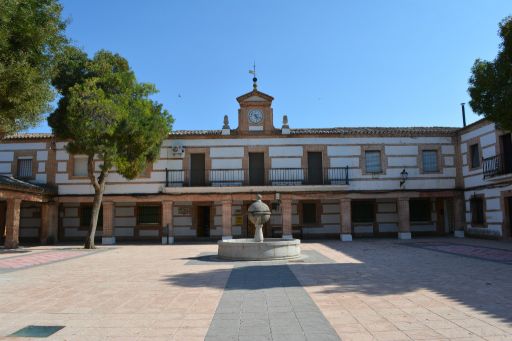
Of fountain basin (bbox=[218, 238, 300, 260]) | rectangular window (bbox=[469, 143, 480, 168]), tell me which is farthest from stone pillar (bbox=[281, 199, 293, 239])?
rectangular window (bbox=[469, 143, 480, 168])

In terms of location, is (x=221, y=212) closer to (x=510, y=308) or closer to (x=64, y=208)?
(x=64, y=208)

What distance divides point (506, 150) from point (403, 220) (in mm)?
5722

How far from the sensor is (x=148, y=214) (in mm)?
23047

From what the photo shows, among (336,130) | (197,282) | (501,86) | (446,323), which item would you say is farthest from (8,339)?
(336,130)

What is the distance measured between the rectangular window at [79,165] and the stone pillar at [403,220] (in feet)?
54.9

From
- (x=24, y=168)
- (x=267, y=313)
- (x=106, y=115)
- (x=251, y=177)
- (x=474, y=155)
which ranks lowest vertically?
(x=267, y=313)

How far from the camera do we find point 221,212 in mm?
22781

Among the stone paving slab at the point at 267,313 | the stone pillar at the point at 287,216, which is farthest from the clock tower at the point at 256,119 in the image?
the stone paving slab at the point at 267,313

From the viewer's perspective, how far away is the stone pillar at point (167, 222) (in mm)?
20766

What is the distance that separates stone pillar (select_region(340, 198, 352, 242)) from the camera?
69.1 ft

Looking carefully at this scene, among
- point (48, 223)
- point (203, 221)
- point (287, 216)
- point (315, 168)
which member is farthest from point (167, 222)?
point (315, 168)

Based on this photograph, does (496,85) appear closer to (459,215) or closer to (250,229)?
(459,215)

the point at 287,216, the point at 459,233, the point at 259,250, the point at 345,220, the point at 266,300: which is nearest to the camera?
the point at 266,300

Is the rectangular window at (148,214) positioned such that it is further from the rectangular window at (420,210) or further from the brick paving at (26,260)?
the rectangular window at (420,210)
